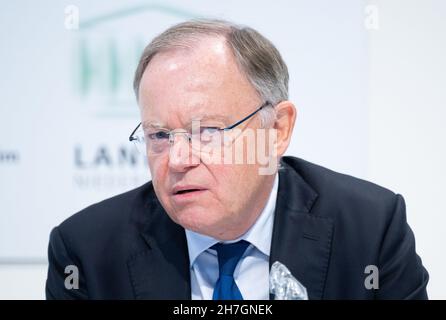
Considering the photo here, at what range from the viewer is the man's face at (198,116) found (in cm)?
129

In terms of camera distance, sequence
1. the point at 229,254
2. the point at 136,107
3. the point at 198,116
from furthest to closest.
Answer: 1. the point at 136,107
2. the point at 229,254
3. the point at 198,116

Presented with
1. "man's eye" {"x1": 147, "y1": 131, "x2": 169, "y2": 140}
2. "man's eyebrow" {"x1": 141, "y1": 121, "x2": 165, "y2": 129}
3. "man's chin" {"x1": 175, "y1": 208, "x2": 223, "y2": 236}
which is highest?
"man's eyebrow" {"x1": 141, "y1": 121, "x2": 165, "y2": 129}

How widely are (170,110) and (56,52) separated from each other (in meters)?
1.22

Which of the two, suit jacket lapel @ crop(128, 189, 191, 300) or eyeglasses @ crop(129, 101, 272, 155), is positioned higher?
eyeglasses @ crop(129, 101, 272, 155)

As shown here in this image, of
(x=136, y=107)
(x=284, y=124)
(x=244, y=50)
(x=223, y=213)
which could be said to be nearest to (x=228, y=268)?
(x=223, y=213)

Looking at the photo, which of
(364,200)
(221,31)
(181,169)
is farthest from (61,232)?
(364,200)

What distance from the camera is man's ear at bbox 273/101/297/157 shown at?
1.49 m

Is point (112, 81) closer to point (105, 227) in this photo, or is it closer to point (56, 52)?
point (56, 52)

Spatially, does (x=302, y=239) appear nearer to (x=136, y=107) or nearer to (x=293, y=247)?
(x=293, y=247)

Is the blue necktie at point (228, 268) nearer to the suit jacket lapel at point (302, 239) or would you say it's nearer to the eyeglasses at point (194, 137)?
the suit jacket lapel at point (302, 239)

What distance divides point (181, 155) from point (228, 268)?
1.04 feet

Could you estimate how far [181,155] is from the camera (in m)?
1.30

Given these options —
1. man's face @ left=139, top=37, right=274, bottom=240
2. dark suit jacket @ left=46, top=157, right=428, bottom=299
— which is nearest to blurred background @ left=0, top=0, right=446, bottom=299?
dark suit jacket @ left=46, top=157, right=428, bottom=299

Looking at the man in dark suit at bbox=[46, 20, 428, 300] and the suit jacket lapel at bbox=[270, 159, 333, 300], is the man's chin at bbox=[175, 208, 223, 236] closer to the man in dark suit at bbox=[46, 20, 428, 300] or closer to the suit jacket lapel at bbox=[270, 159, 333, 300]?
the man in dark suit at bbox=[46, 20, 428, 300]
